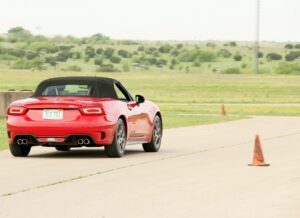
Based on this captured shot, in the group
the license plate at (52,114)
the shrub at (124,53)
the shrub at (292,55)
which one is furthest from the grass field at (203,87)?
the shrub at (124,53)

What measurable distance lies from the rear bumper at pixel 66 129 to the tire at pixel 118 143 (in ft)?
0.56

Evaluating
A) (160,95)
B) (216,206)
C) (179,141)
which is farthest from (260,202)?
(160,95)

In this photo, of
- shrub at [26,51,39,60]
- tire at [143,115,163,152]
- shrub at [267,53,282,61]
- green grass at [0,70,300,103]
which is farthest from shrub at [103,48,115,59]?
tire at [143,115,163,152]

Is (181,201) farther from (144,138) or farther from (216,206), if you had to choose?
(144,138)

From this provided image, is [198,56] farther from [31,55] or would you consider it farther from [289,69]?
[289,69]

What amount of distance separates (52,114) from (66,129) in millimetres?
380

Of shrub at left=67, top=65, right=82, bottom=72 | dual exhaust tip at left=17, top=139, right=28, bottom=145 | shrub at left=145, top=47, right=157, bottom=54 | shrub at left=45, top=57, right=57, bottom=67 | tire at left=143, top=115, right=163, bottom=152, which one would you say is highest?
dual exhaust tip at left=17, top=139, right=28, bottom=145

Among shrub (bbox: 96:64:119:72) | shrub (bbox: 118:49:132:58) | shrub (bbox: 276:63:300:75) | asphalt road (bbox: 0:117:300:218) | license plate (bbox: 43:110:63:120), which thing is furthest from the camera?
shrub (bbox: 118:49:132:58)

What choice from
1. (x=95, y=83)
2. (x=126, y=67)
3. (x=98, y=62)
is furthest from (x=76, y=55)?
(x=95, y=83)

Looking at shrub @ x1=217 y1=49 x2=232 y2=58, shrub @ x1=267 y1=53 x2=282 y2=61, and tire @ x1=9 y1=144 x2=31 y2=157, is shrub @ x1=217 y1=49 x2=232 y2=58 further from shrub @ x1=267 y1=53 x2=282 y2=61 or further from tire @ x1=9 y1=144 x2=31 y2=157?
tire @ x1=9 y1=144 x2=31 y2=157

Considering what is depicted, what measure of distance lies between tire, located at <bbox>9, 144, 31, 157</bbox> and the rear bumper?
0.42 meters

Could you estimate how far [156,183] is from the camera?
1606cm

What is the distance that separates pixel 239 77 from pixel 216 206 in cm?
8692

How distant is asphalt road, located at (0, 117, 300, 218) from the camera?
42.7ft
